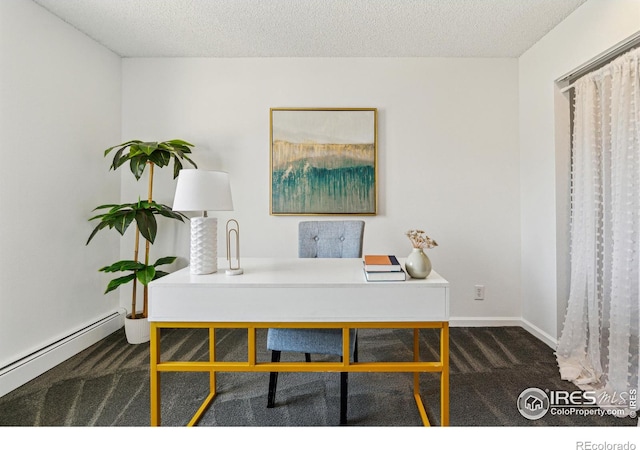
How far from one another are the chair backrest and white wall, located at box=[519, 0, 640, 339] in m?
1.61

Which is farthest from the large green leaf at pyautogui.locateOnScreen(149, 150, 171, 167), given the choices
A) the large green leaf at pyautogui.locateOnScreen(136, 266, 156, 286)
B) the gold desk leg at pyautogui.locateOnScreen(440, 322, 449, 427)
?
the gold desk leg at pyautogui.locateOnScreen(440, 322, 449, 427)

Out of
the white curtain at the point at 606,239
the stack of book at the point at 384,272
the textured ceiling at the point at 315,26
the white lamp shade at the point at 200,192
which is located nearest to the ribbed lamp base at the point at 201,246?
the white lamp shade at the point at 200,192

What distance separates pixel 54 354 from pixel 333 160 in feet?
8.34

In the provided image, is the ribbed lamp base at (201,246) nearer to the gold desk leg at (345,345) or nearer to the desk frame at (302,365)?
the desk frame at (302,365)

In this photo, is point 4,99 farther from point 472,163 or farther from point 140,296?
point 472,163

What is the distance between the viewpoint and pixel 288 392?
184 cm

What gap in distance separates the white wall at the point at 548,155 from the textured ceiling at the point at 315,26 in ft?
0.56

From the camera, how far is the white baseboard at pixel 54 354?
74.4 inches

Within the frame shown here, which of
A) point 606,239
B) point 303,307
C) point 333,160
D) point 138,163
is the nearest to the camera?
point 303,307

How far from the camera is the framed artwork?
2852 mm

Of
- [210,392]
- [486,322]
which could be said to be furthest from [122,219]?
[486,322]

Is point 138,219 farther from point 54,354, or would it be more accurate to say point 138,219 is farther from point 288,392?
point 288,392

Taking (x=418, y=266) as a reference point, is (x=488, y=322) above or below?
below
